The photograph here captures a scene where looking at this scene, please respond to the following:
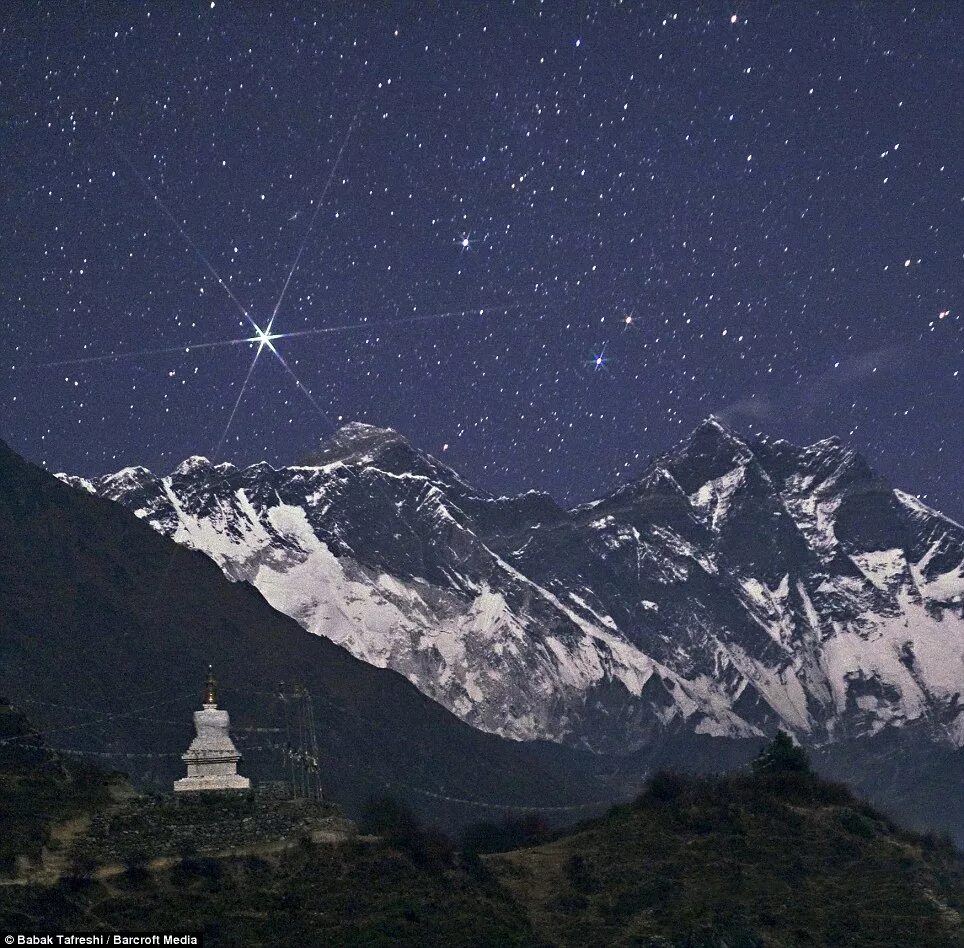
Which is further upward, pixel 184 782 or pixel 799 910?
pixel 184 782

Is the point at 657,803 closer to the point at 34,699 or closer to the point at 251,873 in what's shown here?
the point at 251,873

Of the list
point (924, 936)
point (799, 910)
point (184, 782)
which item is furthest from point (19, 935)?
point (924, 936)

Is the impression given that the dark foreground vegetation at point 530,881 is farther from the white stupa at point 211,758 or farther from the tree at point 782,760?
the tree at point 782,760

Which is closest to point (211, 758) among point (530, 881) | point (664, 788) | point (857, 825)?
point (530, 881)

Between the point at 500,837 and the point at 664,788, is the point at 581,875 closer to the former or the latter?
the point at 664,788

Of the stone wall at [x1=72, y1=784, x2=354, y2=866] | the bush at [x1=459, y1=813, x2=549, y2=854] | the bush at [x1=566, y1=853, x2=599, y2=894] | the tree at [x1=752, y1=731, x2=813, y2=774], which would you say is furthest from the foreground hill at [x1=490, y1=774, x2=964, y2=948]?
the stone wall at [x1=72, y1=784, x2=354, y2=866]

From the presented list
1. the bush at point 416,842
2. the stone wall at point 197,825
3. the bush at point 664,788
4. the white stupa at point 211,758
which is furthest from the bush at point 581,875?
the white stupa at point 211,758
